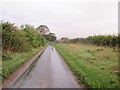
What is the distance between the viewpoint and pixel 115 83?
488cm

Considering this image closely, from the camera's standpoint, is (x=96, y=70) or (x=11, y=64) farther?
(x=11, y=64)

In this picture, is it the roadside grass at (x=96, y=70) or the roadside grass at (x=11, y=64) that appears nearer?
the roadside grass at (x=96, y=70)

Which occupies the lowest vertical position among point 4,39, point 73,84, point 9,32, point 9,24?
point 73,84

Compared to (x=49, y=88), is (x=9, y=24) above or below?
above

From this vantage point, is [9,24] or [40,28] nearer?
[9,24]

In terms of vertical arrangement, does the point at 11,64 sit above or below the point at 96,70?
above

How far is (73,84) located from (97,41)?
24634mm

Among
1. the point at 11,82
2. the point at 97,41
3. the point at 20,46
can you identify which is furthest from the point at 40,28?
the point at 11,82

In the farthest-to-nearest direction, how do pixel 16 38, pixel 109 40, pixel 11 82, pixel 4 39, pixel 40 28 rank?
pixel 40 28
pixel 109 40
pixel 16 38
pixel 4 39
pixel 11 82

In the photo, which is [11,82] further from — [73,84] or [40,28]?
[40,28]

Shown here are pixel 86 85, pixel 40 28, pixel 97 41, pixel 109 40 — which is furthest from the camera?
pixel 40 28

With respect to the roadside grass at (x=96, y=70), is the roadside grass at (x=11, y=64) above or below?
above

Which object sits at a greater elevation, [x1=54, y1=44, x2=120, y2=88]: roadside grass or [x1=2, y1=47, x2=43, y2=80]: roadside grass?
[x1=2, y1=47, x2=43, y2=80]: roadside grass

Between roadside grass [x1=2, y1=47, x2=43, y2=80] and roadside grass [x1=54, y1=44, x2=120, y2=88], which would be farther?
roadside grass [x1=2, y1=47, x2=43, y2=80]
